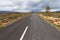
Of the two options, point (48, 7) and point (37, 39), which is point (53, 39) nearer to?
point (37, 39)

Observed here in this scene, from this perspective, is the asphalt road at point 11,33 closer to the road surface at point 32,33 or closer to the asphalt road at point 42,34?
the road surface at point 32,33

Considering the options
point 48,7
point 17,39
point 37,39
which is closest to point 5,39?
point 17,39

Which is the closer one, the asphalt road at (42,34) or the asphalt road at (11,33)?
the asphalt road at (42,34)

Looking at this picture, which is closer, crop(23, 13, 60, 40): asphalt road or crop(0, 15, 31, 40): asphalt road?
crop(23, 13, 60, 40): asphalt road

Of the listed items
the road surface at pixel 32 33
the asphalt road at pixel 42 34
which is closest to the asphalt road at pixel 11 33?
the road surface at pixel 32 33

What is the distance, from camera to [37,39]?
32.9 feet

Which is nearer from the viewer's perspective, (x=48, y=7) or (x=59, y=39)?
(x=59, y=39)

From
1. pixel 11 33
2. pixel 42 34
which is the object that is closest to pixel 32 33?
pixel 42 34

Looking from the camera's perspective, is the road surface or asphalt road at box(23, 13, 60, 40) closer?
asphalt road at box(23, 13, 60, 40)

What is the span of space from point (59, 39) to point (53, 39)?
42 centimetres

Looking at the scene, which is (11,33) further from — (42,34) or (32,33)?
Answer: (42,34)

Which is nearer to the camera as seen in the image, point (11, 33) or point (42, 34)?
point (42, 34)

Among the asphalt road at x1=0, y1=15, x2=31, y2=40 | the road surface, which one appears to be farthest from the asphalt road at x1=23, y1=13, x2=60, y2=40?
the asphalt road at x1=0, y1=15, x2=31, y2=40

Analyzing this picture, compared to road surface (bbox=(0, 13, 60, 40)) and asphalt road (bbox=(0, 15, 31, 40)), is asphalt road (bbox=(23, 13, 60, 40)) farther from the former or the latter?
asphalt road (bbox=(0, 15, 31, 40))
